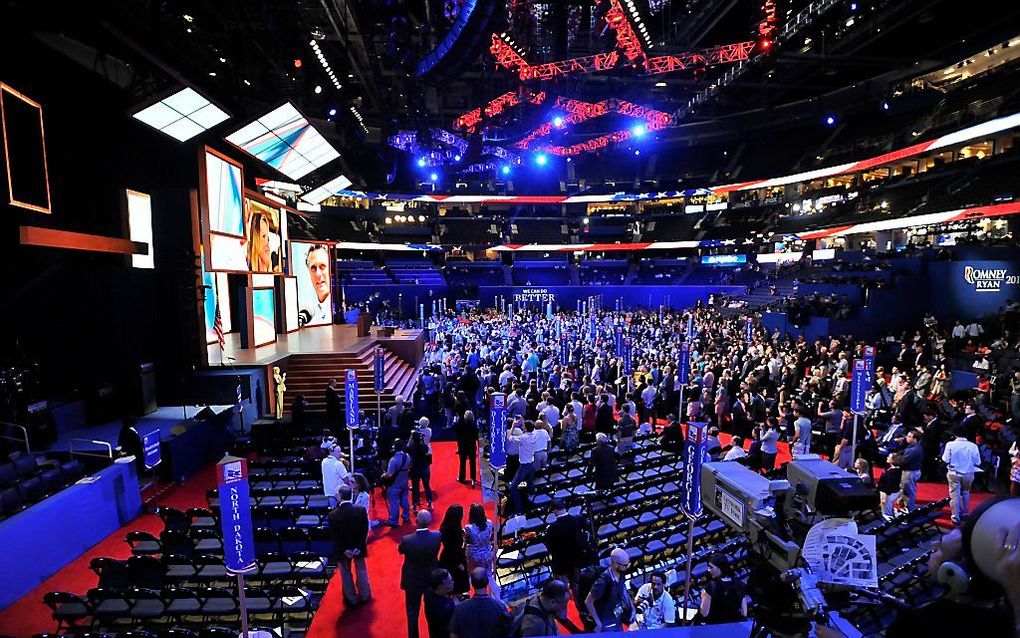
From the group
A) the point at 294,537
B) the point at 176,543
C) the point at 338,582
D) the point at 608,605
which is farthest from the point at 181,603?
the point at 608,605

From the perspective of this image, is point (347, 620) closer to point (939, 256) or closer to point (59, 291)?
point (59, 291)

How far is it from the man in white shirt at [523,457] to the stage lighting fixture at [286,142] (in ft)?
33.8

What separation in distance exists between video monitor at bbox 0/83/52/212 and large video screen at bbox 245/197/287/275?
661 centimetres

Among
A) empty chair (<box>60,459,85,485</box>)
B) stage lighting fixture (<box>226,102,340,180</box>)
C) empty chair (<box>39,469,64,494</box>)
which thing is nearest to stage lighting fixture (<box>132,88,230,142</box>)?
stage lighting fixture (<box>226,102,340,180</box>)

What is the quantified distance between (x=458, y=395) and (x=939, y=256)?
21491 millimetres

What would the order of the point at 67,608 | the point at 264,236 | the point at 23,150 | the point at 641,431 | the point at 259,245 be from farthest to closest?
the point at 264,236, the point at 259,245, the point at 641,431, the point at 23,150, the point at 67,608

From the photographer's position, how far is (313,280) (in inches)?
1004

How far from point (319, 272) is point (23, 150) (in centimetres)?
1689

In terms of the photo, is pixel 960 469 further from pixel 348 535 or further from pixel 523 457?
pixel 348 535

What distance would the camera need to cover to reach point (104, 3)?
866 centimetres

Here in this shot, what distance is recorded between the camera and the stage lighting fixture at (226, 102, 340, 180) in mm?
13531

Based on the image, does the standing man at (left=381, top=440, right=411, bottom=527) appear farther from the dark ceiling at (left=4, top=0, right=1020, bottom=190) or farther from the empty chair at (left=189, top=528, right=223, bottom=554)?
the dark ceiling at (left=4, top=0, right=1020, bottom=190)

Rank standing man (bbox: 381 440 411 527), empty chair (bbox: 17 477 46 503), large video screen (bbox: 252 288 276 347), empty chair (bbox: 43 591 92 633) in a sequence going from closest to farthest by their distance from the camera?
empty chair (bbox: 43 591 92 633)
empty chair (bbox: 17 477 46 503)
standing man (bbox: 381 440 411 527)
large video screen (bbox: 252 288 276 347)

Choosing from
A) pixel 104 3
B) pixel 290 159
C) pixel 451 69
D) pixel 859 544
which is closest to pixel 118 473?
pixel 104 3
